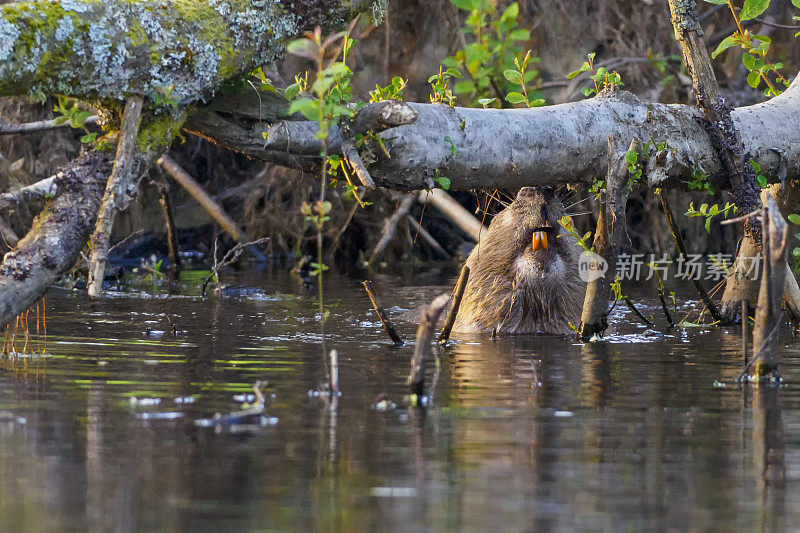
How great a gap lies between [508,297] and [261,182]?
18.4 feet

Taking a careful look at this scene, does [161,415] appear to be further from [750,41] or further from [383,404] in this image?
[750,41]

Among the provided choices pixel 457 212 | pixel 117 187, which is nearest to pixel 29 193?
pixel 117 187

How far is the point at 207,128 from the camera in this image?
173 inches

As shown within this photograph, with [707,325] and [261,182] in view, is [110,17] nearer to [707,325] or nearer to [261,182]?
[707,325]

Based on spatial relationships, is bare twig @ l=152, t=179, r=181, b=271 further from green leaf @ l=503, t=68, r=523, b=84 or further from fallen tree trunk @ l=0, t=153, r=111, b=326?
fallen tree trunk @ l=0, t=153, r=111, b=326

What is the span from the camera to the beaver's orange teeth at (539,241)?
601cm

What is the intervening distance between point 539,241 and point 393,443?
325cm

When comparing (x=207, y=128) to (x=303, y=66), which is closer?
(x=207, y=128)

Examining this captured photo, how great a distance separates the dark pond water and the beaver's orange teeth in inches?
41.4

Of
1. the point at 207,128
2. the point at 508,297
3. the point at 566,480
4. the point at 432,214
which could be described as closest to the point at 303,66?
the point at 432,214

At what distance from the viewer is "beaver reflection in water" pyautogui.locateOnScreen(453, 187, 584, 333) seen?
6.02 meters

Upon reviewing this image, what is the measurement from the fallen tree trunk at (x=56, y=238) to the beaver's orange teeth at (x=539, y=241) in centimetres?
273

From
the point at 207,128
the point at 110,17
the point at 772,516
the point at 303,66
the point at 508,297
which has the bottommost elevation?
the point at 772,516

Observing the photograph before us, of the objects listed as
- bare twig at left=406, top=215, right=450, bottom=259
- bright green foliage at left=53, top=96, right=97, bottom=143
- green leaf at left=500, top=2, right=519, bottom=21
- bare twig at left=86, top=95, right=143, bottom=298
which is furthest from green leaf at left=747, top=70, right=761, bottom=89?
bare twig at left=406, top=215, right=450, bottom=259
